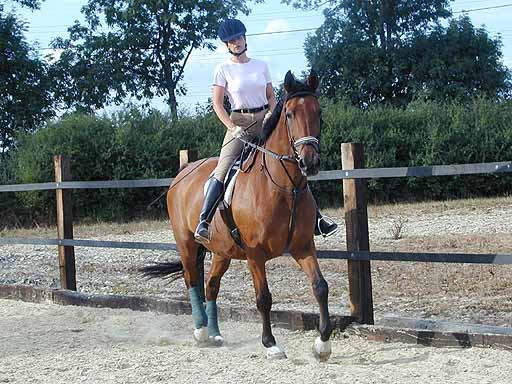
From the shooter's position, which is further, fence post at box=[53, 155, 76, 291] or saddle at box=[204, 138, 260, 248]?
fence post at box=[53, 155, 76, 291]

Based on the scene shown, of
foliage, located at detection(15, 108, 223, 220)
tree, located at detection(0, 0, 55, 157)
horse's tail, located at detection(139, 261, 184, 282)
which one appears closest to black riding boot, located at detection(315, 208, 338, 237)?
horse's tail, located at detection(139, 261, 184, 282)

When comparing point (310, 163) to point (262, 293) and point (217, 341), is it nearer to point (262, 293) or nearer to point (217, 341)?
point (262, 293)

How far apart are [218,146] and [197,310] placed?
60.4 feet

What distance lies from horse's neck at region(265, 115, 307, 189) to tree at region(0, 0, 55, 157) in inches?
1032

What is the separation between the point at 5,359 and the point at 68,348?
51cm

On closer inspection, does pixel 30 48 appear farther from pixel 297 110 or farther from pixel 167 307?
pixel 297 110

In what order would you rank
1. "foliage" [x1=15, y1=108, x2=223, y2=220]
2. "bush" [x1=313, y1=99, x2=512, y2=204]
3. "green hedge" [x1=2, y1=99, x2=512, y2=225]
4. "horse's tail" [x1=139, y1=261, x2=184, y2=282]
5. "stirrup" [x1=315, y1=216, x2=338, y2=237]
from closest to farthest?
"stirrup" [x1=315, y1=216, x2=338, y2=237] → "horse's tail" [x1=139, y1=261, x2=184, y2=282] → "foliage" [x1=15, y1=108, x2=223, y2=220] → "green hedge" [x1=2, y1=99, x2=512, y2=225] → "bush" [x1=313, y1=99, x2=512, y2=204]

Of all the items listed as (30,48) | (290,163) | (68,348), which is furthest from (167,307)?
(30,48)

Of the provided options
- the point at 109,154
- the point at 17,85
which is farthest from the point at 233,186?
the point at 17,85

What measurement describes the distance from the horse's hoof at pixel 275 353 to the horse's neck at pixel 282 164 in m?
1.19

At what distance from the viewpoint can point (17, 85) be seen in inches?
1230

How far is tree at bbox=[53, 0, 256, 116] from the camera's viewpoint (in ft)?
119

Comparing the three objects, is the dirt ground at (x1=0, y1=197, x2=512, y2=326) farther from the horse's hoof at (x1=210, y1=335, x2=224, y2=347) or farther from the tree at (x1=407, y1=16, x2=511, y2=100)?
the tree at (x1=407, y1=16, x2=511, y2=100)

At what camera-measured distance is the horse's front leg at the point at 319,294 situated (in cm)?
535
